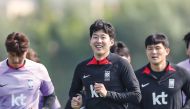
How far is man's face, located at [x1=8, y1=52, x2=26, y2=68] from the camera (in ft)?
33.7

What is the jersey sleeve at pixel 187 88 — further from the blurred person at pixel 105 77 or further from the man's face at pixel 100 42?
the man's face at pixel 100 42

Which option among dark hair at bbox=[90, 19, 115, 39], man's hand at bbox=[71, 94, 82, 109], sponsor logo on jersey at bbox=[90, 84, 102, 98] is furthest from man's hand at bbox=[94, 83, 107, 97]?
dark hair at bbox=[90, 19, 115, 39]

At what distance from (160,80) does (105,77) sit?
Result: 3.44ft

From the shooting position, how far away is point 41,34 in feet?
143

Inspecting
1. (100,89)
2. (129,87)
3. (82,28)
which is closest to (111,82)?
(129,87)

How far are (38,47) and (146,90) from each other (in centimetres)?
3131

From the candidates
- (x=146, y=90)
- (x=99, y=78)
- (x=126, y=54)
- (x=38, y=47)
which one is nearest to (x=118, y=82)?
(x=99, y=78)

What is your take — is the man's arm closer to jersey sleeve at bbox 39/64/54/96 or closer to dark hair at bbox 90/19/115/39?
jersey sleeve at bbox 39/64/54/96

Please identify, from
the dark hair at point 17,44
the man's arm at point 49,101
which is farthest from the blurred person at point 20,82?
the man's arm at point 49,101

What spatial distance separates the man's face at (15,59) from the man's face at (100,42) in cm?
82

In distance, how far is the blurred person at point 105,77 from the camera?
9.89 metres

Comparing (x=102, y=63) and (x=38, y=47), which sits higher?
(x=102, y=63)

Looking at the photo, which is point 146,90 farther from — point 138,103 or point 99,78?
point 99,78

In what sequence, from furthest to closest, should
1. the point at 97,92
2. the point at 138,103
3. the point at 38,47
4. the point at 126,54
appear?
1. the point at 38,47
2. the point at 126,54
3. the point at 138,103
4. the point at 97,92
